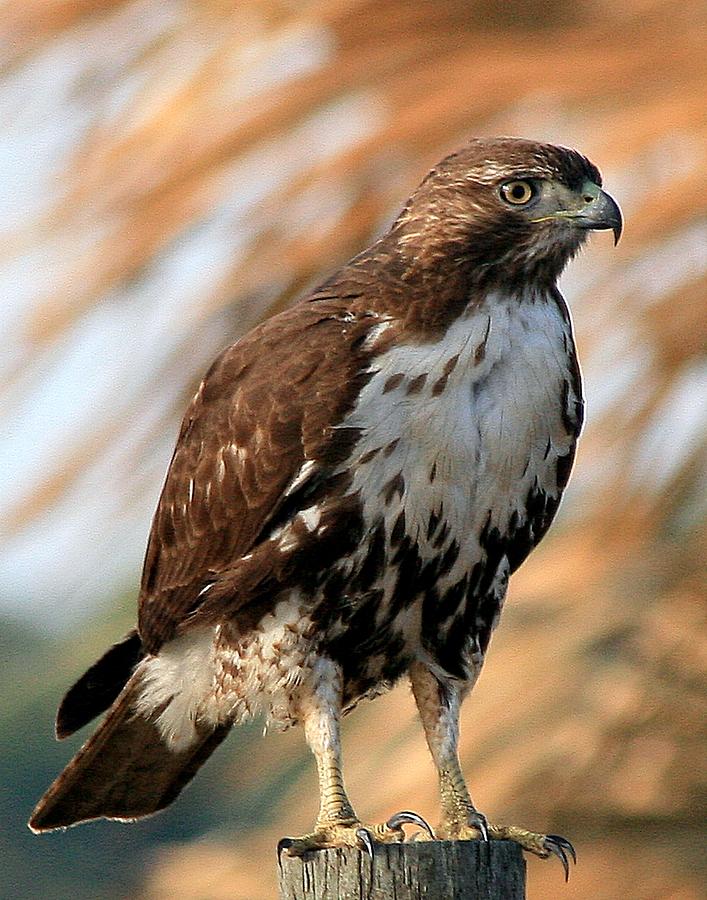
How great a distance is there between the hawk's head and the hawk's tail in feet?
3.68

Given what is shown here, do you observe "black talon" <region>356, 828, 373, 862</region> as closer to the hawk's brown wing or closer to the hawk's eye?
the hawk's brown wing

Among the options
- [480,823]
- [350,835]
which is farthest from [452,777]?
[350,835]

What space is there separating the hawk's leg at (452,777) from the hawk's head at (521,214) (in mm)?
826

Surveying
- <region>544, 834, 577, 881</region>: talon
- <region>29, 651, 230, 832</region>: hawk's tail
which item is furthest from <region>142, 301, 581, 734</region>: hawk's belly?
<region>544, 834, 577, 881</region>: talon

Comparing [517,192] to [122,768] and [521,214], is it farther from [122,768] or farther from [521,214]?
[122,768]

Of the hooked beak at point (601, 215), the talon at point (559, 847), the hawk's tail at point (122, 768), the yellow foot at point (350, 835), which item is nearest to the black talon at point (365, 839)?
the yellow foot at point (350, 835)

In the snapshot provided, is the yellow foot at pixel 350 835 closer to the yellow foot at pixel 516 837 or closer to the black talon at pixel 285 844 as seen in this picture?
the black talon at pixel 285 844

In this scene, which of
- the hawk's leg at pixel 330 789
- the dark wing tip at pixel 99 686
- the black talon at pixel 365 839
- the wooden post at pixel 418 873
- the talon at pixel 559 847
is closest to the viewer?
the wooden post at pixel 418 873

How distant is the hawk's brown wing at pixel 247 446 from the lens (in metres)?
3.35

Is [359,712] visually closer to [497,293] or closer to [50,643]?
[497,293]

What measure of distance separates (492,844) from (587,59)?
149cm

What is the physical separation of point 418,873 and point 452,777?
2.01ft

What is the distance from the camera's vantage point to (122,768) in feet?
13.1

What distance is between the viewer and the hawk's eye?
3473 millimetres
